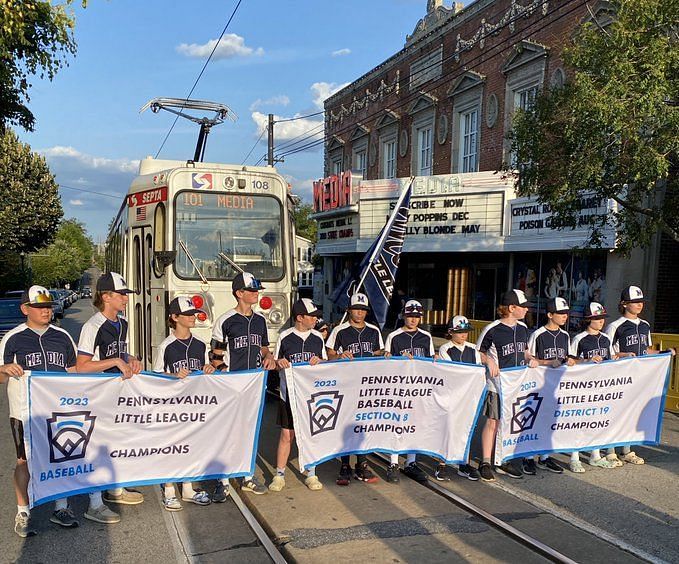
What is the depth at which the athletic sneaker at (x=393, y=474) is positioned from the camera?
619 cm

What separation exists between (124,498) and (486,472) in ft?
11.4

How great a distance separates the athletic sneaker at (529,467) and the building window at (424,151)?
58.1ft

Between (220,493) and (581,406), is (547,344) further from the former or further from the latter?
(220,493)

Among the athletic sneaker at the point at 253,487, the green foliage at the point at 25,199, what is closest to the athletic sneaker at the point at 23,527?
the athletic sneaker at the point at 253,487

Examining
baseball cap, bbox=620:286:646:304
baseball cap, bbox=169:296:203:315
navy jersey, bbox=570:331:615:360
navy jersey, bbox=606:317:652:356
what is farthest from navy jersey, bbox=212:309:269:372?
baseball cap, bbox=620:286:646:304

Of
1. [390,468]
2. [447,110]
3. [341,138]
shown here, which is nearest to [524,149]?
[390,468]

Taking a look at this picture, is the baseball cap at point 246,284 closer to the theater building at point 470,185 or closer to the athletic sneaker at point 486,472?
the athletic sneaker at point 486,472

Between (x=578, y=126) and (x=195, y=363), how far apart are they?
5.94 m

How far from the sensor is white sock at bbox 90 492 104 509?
5.16 metres

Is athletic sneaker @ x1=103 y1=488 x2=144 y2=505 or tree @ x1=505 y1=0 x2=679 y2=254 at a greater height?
tree @ x1=505 y1=0 x2=679 y2=254

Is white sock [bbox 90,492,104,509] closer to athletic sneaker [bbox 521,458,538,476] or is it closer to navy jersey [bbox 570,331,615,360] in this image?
athletic sneaker [bbox 521,458,538,476]

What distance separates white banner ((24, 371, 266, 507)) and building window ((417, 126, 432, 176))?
61.9ft

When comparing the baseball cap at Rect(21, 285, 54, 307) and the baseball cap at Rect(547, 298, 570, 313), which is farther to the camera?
the baseball cap at Rect(547, 298, 570, 313)

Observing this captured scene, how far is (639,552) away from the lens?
4.65 metres
